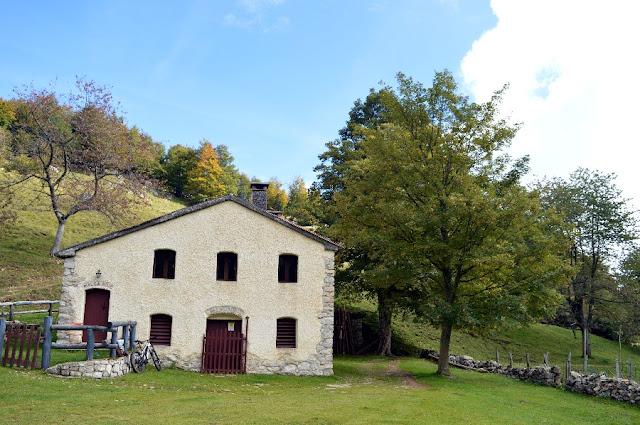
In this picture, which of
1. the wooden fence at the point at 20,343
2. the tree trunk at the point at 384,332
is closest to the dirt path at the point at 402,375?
the tree trunk at the point at 384,332

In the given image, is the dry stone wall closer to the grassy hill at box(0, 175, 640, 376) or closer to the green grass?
the grassy hill at box(0, 175, 640, 376)

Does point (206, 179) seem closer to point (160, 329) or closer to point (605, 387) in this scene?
point (160, 329)

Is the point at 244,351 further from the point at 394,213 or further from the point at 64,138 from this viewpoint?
the point at 64,138

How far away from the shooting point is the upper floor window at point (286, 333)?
1909 centimetres

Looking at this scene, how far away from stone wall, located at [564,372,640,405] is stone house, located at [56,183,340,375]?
9797mm

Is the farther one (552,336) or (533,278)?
(552,336)

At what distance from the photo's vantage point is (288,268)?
19.7m

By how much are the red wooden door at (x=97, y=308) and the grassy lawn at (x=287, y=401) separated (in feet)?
11.6

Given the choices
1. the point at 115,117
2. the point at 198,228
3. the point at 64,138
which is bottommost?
the point at 198,228

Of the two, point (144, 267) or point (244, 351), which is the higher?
point (144, 267)

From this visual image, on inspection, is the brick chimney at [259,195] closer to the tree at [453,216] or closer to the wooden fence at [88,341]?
the tree at [453,216]

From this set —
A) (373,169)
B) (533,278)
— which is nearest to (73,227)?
(373,169)

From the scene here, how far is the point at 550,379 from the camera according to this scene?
67.7ft

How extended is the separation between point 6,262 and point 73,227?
34.1ft
